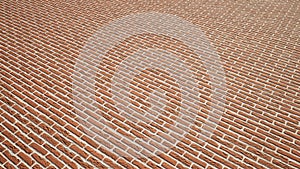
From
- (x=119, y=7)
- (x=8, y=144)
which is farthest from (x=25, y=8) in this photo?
(x=8, y=144)

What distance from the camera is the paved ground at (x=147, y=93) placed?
2.86 m

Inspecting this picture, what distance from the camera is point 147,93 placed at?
12.2 feet

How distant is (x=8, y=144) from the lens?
9.39 ft

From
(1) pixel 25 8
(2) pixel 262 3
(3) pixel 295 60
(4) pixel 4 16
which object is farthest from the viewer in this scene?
(2) pixel 262 3

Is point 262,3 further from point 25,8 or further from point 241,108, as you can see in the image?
point 25,8

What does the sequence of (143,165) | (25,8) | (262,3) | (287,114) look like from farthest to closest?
(262,3), (25,8), (287,114), (143,165)

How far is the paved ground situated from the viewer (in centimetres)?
286

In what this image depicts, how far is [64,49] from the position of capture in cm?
461

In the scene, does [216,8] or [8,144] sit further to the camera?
[216,8]

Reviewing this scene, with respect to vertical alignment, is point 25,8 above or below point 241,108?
above

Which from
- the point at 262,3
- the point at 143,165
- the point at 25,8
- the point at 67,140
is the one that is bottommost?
the point at 262,3

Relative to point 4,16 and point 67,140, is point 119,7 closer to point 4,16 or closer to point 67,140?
point 4,16

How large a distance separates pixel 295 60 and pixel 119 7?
4.30 m

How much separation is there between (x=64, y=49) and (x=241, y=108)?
11.2 ft
